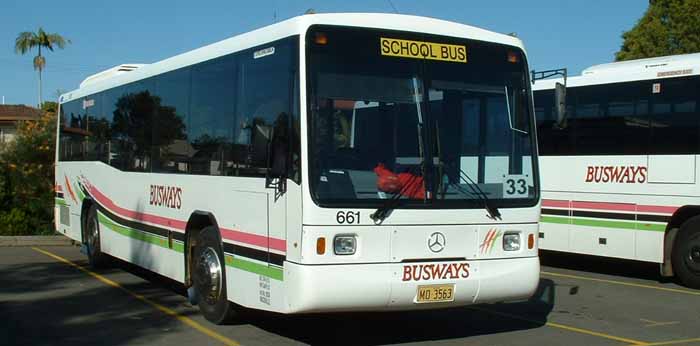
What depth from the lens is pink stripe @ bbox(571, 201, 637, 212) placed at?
14664 millimetres

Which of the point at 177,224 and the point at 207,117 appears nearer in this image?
the point at 207,117

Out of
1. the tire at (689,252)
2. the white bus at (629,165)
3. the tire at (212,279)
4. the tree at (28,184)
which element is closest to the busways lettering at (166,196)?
the tire at (212,279)

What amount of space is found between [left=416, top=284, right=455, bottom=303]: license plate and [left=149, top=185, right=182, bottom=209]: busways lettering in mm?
3925

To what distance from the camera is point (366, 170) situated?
8109 mm

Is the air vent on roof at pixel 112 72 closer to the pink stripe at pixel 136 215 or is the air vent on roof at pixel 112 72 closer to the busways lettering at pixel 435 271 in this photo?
the pink stripe at pixel 136 215

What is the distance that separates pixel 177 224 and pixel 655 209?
7792 millimetres

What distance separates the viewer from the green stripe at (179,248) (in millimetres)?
8344

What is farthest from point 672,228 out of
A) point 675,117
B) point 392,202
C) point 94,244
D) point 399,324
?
point 94,244

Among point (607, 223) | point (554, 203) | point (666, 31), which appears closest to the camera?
point (607, 223)

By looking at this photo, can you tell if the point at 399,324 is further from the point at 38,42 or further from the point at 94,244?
the point at 38,42

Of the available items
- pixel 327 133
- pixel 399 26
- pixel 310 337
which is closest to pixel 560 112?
pixel 399 26

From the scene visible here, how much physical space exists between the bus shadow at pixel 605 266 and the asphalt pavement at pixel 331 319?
4.70 feet

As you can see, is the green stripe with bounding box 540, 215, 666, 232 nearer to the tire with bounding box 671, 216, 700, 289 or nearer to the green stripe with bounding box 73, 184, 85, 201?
the tire with bounding box 671, 216, 700, 289

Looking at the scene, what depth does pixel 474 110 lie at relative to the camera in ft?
28.7
